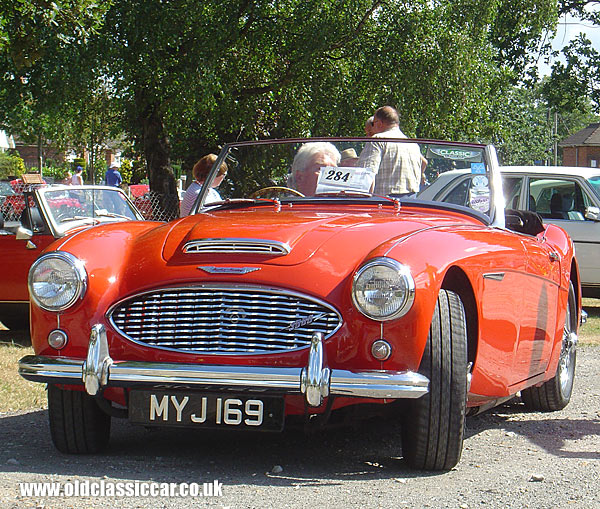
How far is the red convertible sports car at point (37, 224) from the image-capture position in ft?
27.0

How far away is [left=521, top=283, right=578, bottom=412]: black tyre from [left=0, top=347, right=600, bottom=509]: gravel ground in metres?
0.33

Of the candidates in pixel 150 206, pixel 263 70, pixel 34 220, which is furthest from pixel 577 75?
pixel 34 220

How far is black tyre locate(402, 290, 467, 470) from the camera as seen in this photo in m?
3.78

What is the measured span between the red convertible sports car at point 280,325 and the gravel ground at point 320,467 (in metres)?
0.21

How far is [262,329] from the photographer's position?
379cm

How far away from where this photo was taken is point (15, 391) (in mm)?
6031

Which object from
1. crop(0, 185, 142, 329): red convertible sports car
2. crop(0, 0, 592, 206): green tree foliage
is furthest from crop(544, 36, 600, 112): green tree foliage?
crop(0, 185, 142, 329): red convertible sports car

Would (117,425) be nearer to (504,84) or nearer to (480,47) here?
(480,47)

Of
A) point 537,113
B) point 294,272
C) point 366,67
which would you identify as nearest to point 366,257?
point 294,272

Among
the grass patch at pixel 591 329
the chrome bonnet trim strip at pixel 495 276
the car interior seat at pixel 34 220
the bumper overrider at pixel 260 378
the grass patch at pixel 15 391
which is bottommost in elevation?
the grass patch at pixel 591 329

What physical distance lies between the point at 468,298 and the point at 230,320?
108cm

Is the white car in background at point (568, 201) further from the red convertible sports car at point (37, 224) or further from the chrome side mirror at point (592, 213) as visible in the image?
the red convertible sports car at point (37, 224)

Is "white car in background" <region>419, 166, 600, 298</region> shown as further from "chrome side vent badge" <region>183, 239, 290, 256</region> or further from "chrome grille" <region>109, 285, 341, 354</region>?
"chrome grille" <region>109, 285, 341, 354</region>
